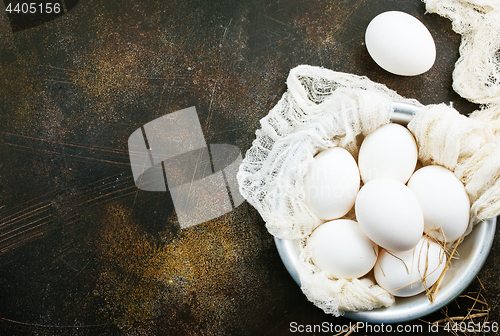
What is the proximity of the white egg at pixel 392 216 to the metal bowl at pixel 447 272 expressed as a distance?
5.8 inches

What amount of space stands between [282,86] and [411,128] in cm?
38

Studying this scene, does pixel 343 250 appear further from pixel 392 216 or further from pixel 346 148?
pixel 346 148

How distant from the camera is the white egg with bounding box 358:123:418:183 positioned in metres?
0.70

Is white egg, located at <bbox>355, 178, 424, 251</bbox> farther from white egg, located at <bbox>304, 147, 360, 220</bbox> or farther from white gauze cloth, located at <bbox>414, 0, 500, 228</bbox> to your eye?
white gauze cloth, located at <bbox>414, 0, 500, 228</bbox>

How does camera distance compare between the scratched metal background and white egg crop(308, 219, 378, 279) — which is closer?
white egg crop(308, 219, 378, 279)

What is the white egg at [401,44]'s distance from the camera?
808 mm

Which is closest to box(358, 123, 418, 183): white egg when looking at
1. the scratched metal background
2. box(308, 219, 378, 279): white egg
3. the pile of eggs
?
the pile of eggs

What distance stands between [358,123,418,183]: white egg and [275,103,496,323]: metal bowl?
49 millimetres

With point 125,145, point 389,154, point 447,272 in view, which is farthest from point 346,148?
point 125,145

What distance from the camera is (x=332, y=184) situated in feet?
2.29

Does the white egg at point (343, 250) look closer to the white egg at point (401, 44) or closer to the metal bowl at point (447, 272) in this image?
the metal bowl at point (447, 272)

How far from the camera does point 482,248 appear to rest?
2.22 feet

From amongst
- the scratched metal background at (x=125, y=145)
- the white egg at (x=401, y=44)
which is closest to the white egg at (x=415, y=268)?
the scratched metal background at (x=125, y=145)

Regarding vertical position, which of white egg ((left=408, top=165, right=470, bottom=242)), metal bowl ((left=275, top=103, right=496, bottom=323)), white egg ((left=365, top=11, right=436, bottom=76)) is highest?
white egg ((left=365, top=11, right=436, bottom=76))
